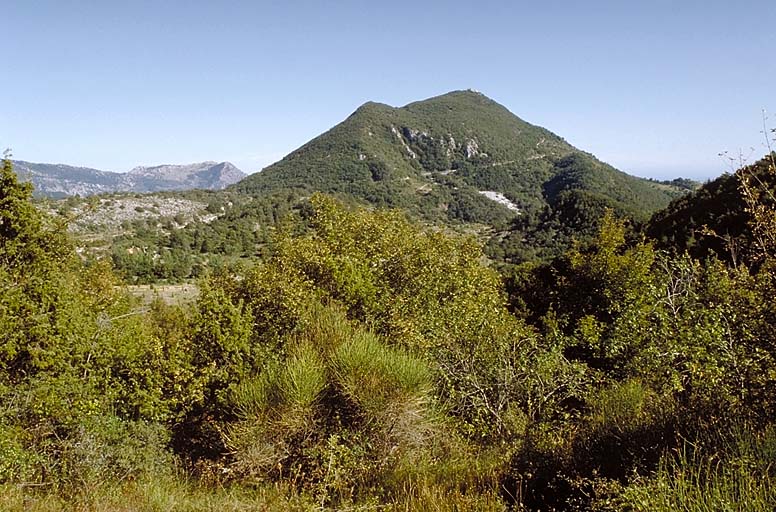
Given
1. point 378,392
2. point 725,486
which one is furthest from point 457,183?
point 725,486

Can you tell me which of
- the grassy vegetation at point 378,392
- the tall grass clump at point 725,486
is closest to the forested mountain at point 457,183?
the grassy vegetation at point 378,392

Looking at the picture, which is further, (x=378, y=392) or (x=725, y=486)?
(x=378, y=392)

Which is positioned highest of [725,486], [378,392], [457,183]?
[457,183]

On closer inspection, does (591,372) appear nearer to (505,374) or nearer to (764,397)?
(505,374)

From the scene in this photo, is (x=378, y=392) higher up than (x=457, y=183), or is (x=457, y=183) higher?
(x=457, y=183)

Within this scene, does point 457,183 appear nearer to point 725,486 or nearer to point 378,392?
point 378,392

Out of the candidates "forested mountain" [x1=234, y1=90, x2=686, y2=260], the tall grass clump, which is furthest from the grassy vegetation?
"forested mountain" [x1=234, y1=90, x2=686, y2=260]

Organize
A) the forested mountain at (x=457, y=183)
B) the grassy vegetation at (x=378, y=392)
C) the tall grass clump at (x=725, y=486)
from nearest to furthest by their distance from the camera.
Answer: the tall grass clump at (x=725, y=486), the grassy vegetation at (x=378, y=392), the forested mountain at (x=457, y=183)

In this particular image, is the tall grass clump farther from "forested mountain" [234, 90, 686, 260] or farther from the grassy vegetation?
"forested mountain" [234, 90, 686, 260]

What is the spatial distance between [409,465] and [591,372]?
4.62 m

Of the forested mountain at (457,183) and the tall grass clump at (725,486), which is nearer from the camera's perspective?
the tall grass clump at (725,486)

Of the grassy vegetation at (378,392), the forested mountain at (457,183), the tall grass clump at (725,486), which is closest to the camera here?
the tall grass clump at (725,486)

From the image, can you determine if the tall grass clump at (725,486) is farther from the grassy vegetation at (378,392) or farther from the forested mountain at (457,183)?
the forested mountain at (457,183)

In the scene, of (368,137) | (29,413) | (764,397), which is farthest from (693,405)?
(368,137)
